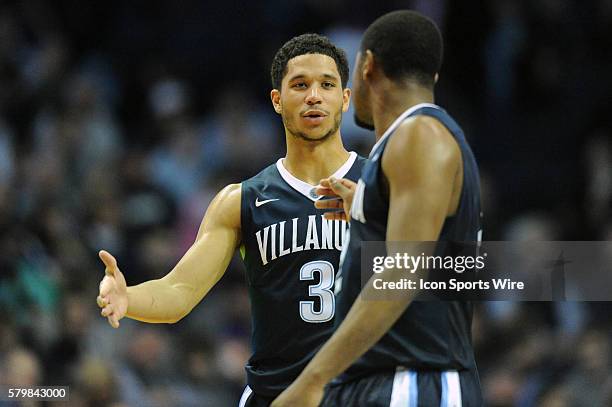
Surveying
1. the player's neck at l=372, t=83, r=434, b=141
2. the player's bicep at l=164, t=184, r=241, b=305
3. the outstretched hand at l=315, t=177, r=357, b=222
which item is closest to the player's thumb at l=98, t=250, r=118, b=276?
the player's bicep at l=164, t=184, r=241, b=305

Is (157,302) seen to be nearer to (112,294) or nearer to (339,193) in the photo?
(112,294)

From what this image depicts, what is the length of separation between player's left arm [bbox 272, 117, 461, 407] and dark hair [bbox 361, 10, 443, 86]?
0.97ft

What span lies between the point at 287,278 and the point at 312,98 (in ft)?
3.43

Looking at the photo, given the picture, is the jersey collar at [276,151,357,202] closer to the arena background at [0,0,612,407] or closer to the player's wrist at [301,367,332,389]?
the player's wrist at [301,367,332,389]

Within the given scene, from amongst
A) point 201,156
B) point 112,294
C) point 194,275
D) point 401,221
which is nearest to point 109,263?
point 112,294

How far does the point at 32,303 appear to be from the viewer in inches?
379

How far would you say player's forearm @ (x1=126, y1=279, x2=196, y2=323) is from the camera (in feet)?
18.4

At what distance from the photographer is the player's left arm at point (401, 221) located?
4.10 metres

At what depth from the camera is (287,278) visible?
6031 mm

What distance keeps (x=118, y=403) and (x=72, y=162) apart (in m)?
3.61

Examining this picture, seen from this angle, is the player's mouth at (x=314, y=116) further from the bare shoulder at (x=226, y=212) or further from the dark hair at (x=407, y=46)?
the dark hair at (x=407, y=46)

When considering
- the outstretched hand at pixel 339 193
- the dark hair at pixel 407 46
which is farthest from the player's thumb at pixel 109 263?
the dark hair at pixel 407 46

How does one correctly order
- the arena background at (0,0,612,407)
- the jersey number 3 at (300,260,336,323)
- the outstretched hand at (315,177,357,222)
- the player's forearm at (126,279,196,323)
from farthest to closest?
the arena background at (0,0,612,407), the jersey number 3 at (300,260,336,323), the player's forearm at (126,279,196,323), the outstretched hand at (315,177,357,222)

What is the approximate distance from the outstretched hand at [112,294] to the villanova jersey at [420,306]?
137 cm
